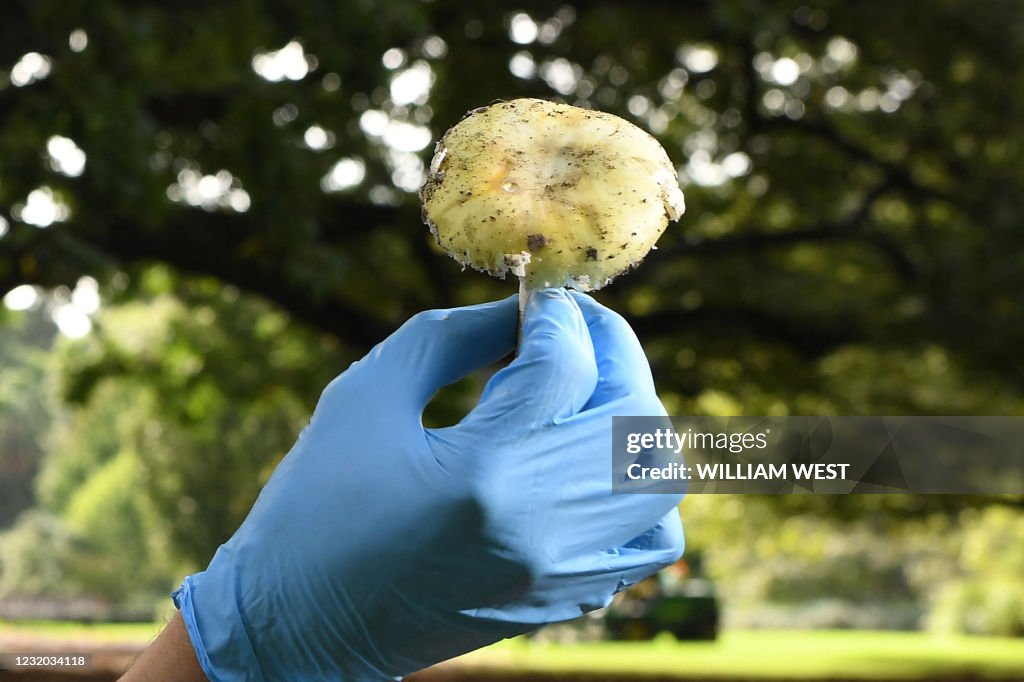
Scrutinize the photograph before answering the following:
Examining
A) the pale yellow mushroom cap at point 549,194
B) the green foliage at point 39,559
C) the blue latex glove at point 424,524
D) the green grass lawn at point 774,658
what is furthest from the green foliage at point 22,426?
the blue latex glove at point 424,524

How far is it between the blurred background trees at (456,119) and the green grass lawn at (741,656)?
3354 mm

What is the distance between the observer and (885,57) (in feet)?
28.4

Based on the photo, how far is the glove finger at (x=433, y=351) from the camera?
121cm

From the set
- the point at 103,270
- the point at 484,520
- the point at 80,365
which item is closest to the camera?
the point at 484,520

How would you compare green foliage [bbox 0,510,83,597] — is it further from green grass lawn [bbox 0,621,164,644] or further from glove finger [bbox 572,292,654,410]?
glove finger [bbox 572,292,654,410]

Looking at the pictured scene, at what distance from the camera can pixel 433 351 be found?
A: 4.17 feet

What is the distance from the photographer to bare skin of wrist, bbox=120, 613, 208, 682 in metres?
1.19

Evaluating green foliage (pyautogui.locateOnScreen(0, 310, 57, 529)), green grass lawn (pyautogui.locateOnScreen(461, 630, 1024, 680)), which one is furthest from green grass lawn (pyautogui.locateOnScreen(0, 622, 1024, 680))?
green foliage (pyautogui.locateOnScreen(0, 310, 57, 529))

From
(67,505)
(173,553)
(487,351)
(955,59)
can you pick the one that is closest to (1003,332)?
(955,59)

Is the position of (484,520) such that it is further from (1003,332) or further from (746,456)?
(1003,332)

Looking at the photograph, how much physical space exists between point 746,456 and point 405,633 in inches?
61.9

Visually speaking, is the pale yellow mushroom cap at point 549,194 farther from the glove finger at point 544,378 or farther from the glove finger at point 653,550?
the glove finger at point 653,550

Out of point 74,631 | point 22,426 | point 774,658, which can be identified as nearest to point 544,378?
point 74,631

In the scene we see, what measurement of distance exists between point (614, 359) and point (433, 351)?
201 millimetres
